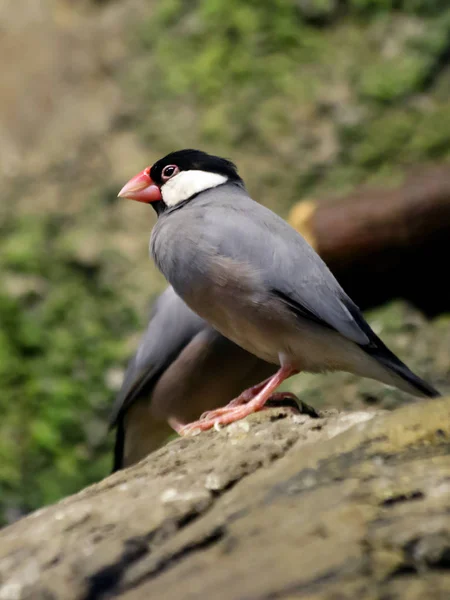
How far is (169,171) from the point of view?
3256 millimetres

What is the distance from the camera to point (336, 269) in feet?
17.5

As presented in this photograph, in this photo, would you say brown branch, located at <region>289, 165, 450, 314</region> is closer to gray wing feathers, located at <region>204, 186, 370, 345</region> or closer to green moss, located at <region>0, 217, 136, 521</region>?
green moss, located at <region>0, 217, 136, 521</region>

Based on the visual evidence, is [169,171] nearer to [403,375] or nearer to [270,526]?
[403,375]

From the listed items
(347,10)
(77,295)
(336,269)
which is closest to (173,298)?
(336,269)

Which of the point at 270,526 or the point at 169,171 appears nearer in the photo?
the point at 270,526

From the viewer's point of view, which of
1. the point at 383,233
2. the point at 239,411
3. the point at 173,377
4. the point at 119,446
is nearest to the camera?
the point at 239,411

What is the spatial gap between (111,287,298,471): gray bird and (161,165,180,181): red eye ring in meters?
0.68

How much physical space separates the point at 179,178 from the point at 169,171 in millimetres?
60

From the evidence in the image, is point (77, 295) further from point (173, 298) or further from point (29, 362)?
point (173, 298)

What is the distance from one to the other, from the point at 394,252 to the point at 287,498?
142 inches

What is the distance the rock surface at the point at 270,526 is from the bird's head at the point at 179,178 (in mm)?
1209

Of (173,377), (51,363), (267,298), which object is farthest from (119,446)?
(267,298)

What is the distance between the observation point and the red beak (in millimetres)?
3260

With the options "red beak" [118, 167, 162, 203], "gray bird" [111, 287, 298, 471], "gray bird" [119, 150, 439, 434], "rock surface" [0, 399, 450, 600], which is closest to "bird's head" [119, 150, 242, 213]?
"red beak" [118, 167, 162, 203]
